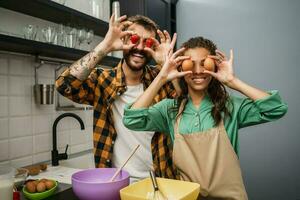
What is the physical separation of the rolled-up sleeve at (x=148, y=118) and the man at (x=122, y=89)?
0.69ft

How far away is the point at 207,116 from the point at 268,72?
172 centimetres

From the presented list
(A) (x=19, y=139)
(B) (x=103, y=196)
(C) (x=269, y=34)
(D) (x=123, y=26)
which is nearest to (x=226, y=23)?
(C) (x=269, y=34)

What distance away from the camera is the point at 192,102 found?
1.14 m

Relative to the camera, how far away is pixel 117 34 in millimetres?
1277

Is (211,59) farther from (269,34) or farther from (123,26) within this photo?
(269,34)

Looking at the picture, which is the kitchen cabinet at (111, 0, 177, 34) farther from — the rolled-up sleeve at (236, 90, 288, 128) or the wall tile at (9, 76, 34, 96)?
the rolled-up sleeve at (236, 90, 288, 128)

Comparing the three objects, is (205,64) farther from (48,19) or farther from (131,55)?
(48,19)

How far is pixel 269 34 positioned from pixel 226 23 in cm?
41

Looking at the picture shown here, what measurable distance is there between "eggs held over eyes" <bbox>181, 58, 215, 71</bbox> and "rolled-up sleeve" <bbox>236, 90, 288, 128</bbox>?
0.17 meters

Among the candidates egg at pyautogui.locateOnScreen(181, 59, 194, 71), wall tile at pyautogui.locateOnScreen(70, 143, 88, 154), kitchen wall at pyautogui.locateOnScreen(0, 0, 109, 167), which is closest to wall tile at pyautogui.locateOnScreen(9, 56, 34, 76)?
kitchen wall at pyautogui.locateOnScreen(0, 0, 109, 167)

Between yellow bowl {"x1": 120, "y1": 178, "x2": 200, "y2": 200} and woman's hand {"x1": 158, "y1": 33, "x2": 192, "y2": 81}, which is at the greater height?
woman's hand {"x1": 158, "y1": 33, "x2": 192, "y2": 81}

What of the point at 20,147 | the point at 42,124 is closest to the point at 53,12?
the point at 42,124

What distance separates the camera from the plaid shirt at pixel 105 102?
52.4 inches

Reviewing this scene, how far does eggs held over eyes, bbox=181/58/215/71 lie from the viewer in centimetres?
104
